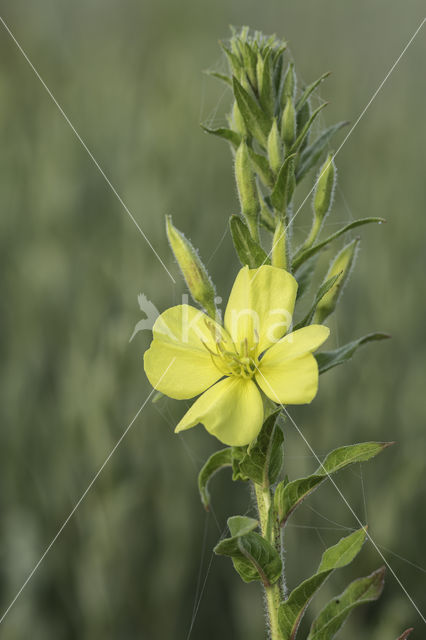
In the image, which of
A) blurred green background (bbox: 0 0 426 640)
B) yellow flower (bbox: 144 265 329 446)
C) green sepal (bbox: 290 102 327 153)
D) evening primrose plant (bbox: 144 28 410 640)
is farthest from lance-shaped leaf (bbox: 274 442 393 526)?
blurred green background (bbox: 0 0 426 640)

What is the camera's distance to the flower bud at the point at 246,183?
687 millimetres

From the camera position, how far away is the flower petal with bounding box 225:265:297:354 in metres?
0.58

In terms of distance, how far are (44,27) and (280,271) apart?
3.61 meters

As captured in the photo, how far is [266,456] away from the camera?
616 mm

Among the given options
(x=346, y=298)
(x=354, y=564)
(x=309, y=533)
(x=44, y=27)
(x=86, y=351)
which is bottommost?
(x=354, y=564)

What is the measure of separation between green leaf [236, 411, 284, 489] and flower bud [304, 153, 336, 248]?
0.26m

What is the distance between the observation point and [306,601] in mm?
590

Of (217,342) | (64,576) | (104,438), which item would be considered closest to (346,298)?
(104,438)

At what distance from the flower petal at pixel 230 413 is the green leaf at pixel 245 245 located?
0.48 feet

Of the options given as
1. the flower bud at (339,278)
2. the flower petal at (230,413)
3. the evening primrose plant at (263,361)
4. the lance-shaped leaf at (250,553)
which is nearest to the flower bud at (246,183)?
the evening primrose plant at (263,361)

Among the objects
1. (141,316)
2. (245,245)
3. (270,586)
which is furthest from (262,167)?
(141,316)

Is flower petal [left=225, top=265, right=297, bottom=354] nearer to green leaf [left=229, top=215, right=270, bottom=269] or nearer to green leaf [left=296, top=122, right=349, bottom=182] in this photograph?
green leaf [left=229, top=215, right=270, bottom=269]

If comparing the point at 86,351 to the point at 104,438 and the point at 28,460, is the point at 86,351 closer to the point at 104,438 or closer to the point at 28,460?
the point at 28,460

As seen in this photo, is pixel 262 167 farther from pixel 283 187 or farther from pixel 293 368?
pixel 293 368
